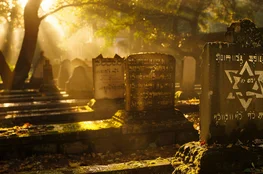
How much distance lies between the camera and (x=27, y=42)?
18.9m

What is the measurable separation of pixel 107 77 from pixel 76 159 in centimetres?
420

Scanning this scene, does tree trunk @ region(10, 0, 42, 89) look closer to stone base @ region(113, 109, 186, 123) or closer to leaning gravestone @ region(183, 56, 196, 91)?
leaning gravestone @ region(183, 56, 196, 91)

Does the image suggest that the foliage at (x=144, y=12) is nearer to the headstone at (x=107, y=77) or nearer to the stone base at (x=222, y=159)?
the headstone at (x=107, y=77)

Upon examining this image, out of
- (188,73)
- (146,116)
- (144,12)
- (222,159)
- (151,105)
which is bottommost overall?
(222,159)

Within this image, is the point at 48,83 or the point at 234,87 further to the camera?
the point at 48,83

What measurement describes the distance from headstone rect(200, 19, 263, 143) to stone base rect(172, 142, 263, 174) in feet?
0.86

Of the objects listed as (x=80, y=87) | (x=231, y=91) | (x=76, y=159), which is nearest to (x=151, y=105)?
(x=76, y=159)

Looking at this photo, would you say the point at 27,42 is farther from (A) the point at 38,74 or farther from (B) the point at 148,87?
(B) the point at 148,87

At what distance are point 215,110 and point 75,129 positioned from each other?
3716 mm

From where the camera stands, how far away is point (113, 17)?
21.8 m

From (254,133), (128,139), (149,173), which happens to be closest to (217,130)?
(254,133)

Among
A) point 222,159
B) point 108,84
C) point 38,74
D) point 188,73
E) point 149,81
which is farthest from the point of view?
point 38,74

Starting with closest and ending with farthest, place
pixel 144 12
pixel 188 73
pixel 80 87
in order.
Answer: pixel 188 73 < pixel 80 87 < pixel 144 12

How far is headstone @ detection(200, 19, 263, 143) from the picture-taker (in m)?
4.08
